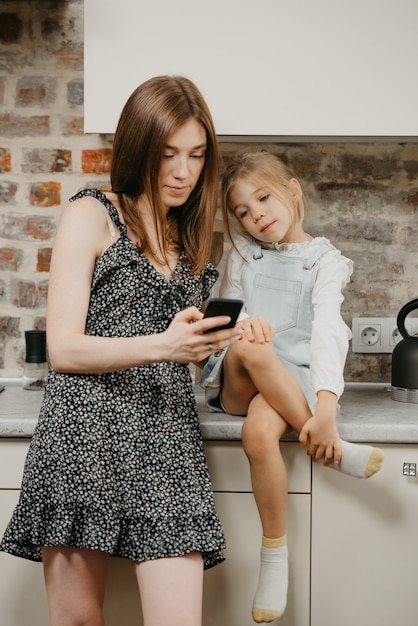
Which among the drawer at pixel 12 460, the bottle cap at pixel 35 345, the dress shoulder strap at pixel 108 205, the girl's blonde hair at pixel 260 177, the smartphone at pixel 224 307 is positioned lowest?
the drawer at pixel 12 460

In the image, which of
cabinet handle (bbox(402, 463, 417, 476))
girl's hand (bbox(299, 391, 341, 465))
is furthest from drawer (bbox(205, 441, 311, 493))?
cabinet handle (bbox(402, 463, 417, 476))

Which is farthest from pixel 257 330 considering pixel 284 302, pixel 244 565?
pixel 244 565

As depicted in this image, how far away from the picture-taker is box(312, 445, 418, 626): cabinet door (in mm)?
1661

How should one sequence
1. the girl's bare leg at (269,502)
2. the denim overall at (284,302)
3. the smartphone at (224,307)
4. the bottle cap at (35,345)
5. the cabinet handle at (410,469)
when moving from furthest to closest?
1. the bottle cap at (35,345)
2. the denim overall at (284,302)
3. the cabinet handle at (410,469)
4. the girl's bare leg at (269,502)
5. the smartphone at (224,307)

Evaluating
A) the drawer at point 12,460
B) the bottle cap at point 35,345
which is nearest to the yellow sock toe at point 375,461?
the drawer at point 12,460

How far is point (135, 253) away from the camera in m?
1.45

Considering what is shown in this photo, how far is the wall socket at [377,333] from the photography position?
2.19 meters

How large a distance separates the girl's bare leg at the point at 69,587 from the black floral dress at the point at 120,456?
0.05m

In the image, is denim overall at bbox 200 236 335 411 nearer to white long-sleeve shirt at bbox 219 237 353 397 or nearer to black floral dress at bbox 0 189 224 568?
white long-sleeve shirt at bbox 219 237 353 397

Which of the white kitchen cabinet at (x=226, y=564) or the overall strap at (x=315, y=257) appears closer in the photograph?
the white kitchen cabinet at (x=226, y=564)

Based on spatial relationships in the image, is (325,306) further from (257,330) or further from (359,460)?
(359,460)

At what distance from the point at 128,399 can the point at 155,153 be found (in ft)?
1.71

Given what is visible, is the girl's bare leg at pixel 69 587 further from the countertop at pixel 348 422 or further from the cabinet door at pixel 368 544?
the cabinet door at pixel 368 544

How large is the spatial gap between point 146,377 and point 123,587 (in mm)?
587
